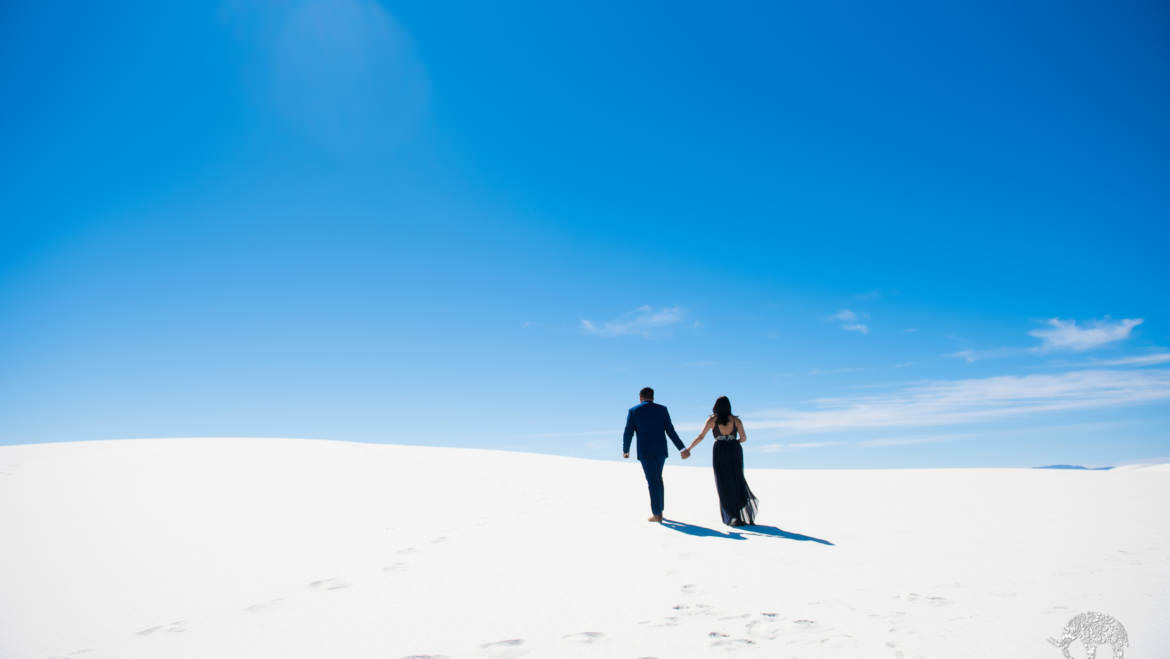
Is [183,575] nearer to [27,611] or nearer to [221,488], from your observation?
[27,611]

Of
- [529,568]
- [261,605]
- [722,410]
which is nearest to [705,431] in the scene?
[722,410]

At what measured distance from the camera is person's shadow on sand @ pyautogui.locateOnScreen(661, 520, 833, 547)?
24.1 feet

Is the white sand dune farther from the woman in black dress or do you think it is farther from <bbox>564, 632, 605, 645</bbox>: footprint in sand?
the woman in black dress

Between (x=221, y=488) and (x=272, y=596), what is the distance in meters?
5.44

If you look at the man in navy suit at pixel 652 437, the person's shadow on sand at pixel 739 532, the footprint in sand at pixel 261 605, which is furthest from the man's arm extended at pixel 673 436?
the footprint in sand at pixel 261 605

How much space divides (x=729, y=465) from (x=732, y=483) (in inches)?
10.7

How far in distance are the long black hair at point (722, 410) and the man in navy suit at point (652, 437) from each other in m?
0.72

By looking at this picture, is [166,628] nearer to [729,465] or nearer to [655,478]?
[655,478]

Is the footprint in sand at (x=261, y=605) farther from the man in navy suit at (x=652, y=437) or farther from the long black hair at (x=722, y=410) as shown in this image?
the long black hair at (x=722, y=410)

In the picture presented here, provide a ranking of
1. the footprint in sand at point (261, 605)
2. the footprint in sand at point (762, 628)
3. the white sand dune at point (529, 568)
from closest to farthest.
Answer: the footprint in sand at point (762, 628)
the white sand dune at point (529, 568)
the footprint in sand at point (261, 605)

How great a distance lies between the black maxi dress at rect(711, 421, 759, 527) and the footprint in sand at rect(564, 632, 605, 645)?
4.52 meters

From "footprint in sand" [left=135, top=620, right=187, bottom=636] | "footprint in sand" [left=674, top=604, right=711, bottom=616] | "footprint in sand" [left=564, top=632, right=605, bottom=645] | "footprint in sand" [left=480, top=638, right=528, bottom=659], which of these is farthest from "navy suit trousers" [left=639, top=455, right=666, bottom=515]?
"footprint in sand" [left=135, top=620, right=187, bottom=636]

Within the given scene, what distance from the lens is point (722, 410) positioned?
854 centimetres

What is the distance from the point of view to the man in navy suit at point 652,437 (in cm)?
820
